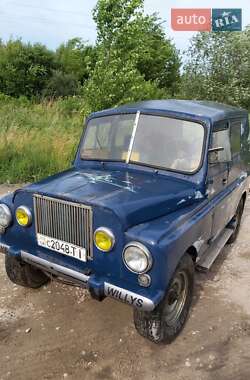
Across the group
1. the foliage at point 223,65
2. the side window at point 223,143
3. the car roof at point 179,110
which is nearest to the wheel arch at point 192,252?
the side window at point 223,143

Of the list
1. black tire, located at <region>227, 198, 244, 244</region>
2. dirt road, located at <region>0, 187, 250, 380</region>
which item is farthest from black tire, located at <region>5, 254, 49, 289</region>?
black tire, located at <region>227, 198, 244, 244</region>

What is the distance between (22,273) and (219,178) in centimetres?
239

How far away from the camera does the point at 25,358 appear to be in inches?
122

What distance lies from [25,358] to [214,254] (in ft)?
7.40

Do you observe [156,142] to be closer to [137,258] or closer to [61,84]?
[137,258]

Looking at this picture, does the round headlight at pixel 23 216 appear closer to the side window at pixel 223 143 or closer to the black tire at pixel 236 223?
the side window at pixel 223 143

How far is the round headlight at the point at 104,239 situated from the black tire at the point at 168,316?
60cm

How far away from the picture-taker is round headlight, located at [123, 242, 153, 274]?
2723 mm

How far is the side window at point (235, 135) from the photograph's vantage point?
15.8 feet

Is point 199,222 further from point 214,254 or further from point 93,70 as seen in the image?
point 93,70

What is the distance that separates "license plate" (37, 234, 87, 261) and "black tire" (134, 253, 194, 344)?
66 centimetres

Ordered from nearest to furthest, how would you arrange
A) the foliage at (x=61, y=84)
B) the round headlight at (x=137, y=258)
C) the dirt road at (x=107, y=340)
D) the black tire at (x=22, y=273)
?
the round headlight at (x=137, y=258) < the dirt road at (x=107, y=340) < the black tire at (x=22, y=273) < the foliage at (x=61, y=84)

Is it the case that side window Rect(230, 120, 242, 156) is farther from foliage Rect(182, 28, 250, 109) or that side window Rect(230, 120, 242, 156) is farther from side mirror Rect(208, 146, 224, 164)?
foliage Rect(182, 28, 250, 109)

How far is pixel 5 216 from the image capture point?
3.47 meters
